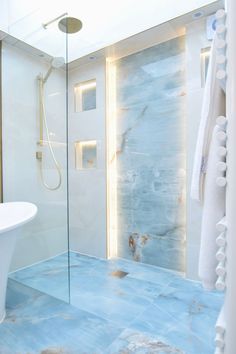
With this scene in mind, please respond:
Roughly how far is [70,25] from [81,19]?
0.46 feet

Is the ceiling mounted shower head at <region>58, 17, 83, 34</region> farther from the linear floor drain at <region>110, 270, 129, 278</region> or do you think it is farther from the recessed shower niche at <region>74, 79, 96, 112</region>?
the linear floor drain at <region>110, 270, 129, 278</region>

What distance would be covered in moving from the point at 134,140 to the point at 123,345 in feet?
5.84

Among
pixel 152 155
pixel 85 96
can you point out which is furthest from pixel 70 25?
pixel 152 155

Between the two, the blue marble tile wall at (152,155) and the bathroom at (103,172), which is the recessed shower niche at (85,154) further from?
the blue marble tile wall at (152,155)

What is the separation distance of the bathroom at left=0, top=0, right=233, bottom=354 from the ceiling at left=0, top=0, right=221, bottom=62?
1cm

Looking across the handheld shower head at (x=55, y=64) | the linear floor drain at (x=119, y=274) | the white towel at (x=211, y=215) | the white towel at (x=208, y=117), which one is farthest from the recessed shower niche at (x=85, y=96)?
the white towel at (x=211, y=215)

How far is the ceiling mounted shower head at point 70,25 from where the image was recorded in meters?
2.13

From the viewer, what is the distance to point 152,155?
240 cm

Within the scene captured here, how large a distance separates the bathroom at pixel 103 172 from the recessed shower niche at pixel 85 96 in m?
0.01

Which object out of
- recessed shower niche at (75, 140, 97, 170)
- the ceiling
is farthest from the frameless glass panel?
recessed shower niche at (75, 140, 97, 170)

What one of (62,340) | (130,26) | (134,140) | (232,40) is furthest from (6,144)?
(232,40)

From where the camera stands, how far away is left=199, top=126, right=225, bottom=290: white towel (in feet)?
2.30

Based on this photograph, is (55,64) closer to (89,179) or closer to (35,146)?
(35,146)

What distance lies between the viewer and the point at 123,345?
133 cm
